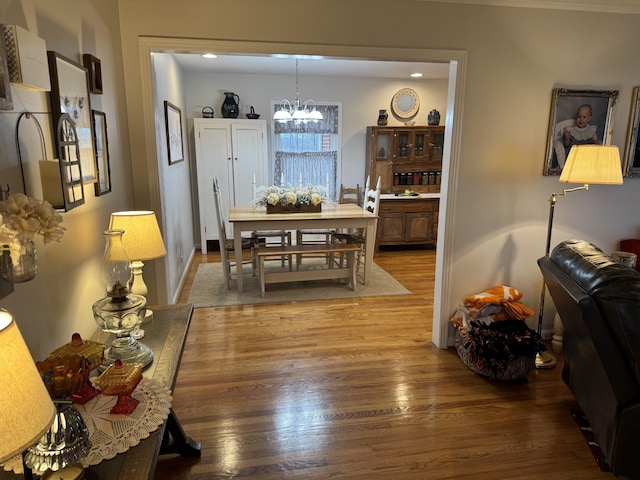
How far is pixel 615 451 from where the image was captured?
183cm

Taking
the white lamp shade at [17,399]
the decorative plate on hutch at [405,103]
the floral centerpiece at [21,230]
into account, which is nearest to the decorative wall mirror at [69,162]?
the floral centerpiece at [21,230]

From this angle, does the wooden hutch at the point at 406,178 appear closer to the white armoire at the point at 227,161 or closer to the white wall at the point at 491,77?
the white armoire at the point at 227,161

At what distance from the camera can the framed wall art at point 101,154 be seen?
1961 mm

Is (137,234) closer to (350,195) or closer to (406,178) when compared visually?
(350,195)

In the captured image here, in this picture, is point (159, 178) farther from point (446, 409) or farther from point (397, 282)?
point (397, 282)

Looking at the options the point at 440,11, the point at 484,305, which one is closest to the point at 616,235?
the point at 484,305

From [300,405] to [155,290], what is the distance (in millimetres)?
1233

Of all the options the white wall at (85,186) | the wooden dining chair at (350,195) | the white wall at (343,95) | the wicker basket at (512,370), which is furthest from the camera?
the wooden dining chair at (350,195)

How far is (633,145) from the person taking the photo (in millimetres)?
3029

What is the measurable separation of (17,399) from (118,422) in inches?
22.0

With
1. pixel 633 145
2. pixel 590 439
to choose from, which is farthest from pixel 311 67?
pixel 590 439

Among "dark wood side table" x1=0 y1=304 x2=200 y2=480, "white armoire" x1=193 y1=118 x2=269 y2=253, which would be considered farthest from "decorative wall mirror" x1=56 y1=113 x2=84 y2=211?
"white armoire" x1=193 y1=118 x2=269 y2=253

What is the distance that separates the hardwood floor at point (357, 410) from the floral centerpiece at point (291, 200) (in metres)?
1.38

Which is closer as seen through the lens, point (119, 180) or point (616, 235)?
point (119, 180)
